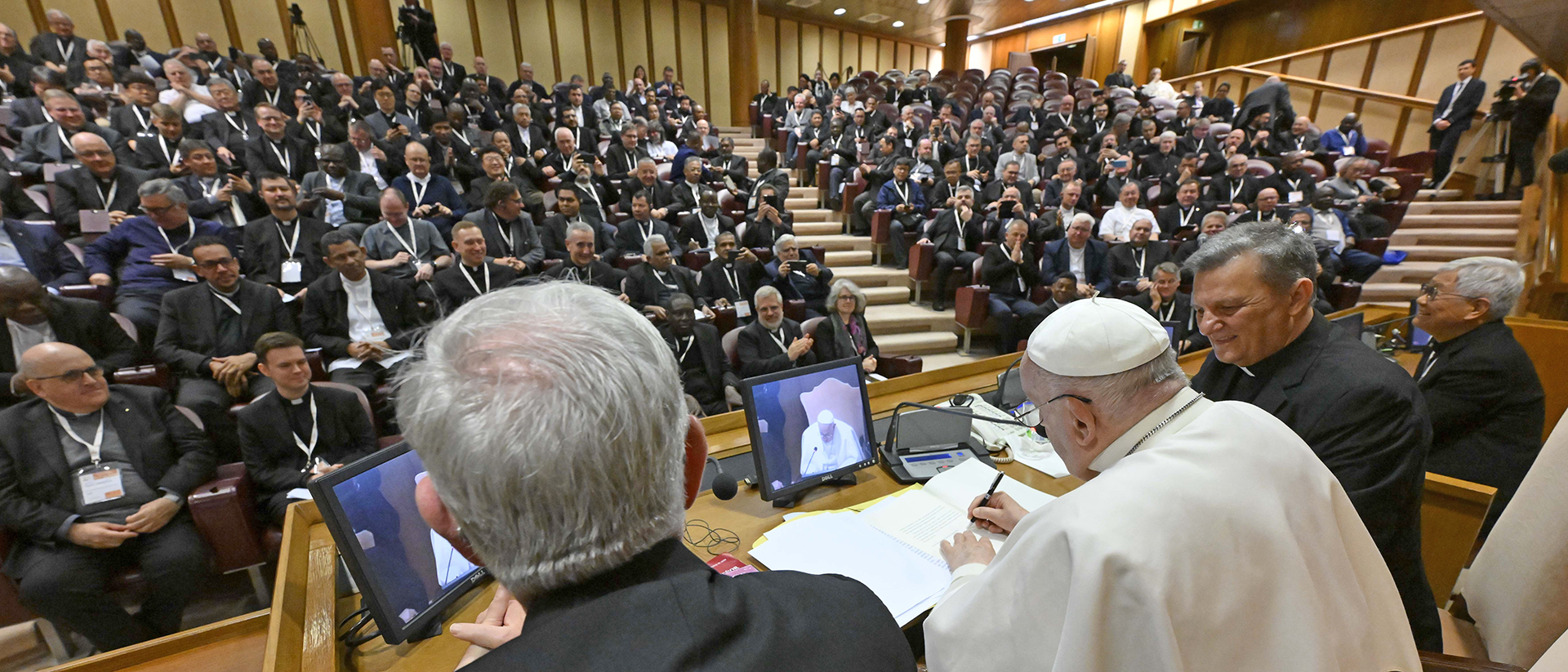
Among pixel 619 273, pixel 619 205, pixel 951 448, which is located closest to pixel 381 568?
pixel 951 448

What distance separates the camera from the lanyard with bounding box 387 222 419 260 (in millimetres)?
4359

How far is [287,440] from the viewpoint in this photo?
2424 mm

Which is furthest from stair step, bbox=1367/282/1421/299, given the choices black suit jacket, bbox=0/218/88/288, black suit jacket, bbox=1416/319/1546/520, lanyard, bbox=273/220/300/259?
black suit jacket, bbox=0/218/88/288

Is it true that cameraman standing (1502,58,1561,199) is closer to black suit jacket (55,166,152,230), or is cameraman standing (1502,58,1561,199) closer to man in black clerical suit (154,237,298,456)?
man in black clerical suit (154,237,298,456)

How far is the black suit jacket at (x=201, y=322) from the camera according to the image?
3062 mm

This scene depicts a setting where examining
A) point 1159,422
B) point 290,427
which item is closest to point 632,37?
point 290,427

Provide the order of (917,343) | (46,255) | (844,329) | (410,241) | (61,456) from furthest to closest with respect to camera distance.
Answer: (917,343) → (410,241) → (844,329) → (46,255) → (61,456)

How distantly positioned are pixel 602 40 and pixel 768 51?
4141 millimetres

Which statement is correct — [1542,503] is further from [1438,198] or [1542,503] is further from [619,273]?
[1438,198]

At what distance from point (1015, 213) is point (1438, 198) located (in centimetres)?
693

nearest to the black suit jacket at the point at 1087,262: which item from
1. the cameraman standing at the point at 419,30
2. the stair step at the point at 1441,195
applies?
the stair step at the point at 1441,195

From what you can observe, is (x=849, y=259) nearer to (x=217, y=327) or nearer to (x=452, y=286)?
(x=452, y=286)

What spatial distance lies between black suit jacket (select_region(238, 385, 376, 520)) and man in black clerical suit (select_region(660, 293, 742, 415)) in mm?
1785

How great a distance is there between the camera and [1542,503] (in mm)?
1339
